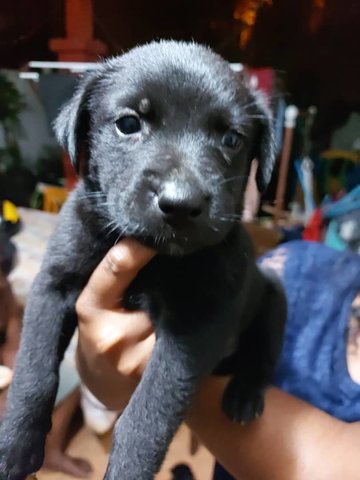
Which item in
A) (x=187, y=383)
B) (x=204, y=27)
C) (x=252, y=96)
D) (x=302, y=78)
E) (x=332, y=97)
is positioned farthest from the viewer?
(x=332, y=97)

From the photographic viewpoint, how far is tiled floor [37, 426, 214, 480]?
100 cm

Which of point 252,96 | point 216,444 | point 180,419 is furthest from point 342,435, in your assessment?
point 252,96

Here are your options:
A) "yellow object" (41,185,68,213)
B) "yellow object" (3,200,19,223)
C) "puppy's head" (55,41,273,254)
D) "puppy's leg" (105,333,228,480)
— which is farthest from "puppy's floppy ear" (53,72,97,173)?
"yellow object" (3,200,19,223)

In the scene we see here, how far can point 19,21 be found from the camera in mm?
1164

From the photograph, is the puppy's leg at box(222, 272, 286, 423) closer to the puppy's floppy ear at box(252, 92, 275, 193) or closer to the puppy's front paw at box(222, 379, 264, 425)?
the puppy's front paw at box(222, 379, 264, 425)

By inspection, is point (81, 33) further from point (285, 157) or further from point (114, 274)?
point (285, 157)

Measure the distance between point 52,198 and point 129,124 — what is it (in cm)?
84

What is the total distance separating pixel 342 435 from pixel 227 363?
28cm

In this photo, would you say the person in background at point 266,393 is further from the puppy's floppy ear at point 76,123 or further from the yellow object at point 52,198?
the yellow object at point 52,198

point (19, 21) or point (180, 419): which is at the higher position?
point (19, 21)

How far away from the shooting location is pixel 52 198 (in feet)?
5.19

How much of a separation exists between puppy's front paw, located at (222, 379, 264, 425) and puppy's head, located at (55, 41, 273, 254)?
39 cm

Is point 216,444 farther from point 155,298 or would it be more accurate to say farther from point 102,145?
point 102,145

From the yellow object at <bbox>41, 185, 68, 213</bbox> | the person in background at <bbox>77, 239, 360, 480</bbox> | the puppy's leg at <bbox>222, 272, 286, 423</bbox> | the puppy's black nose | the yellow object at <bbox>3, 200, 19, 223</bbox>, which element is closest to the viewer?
the puppy's black nose
